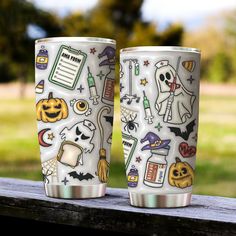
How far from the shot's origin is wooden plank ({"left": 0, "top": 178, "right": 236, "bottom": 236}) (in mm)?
1204

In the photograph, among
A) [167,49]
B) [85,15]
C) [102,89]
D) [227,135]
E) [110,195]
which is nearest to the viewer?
[167,49]

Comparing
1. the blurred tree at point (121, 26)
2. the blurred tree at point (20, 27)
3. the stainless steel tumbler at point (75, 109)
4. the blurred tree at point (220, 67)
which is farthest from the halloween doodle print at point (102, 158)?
the blurred tree at point (220, 67)

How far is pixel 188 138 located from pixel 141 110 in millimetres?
115

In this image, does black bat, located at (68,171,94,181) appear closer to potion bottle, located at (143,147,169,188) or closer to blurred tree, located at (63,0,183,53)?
potion bottle, located at (143,147,169,188)

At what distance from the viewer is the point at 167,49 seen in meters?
1.24

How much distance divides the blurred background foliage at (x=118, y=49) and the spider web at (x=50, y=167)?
750cm

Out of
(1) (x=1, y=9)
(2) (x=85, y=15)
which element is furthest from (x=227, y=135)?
(1) (x=1, y=9)

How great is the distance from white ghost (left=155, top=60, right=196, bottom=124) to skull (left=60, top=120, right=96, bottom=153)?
18cm

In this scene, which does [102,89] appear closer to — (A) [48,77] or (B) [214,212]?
(A) [48,77]

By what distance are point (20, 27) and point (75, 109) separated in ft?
29.5

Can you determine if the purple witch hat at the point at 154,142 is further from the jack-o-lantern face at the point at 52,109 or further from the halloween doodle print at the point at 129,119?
the jack-o-lantern face at the point at 52,109

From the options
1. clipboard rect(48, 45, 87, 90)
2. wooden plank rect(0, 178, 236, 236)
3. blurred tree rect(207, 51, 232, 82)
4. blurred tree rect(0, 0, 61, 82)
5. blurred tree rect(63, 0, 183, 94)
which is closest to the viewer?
wooden plank rect(0, 178, 236, 236)

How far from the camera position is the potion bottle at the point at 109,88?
4.46 feet

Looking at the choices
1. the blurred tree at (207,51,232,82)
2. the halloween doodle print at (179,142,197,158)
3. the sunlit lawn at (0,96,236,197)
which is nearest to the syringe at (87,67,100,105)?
the halloween doodle print at (179,142,197,158)
